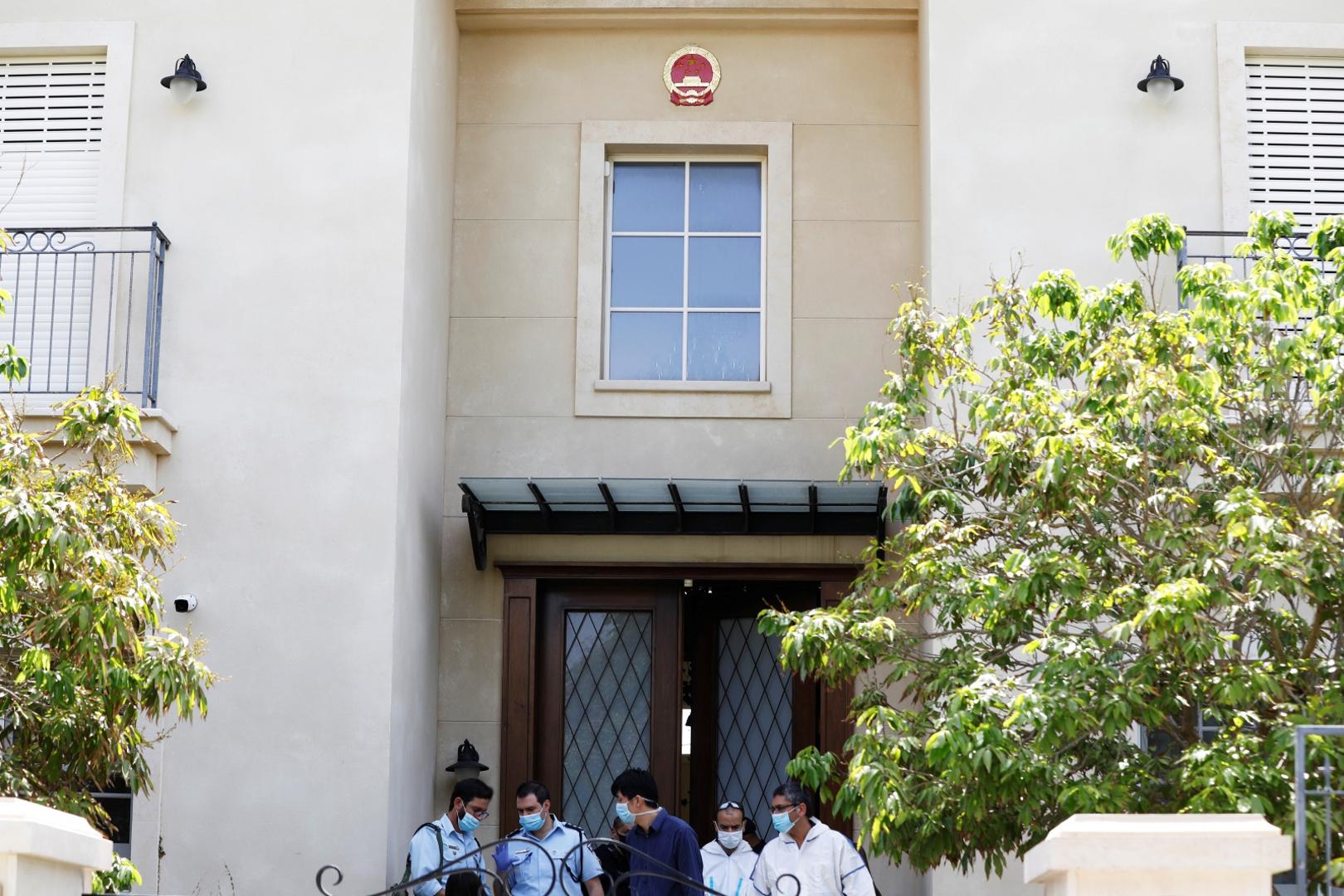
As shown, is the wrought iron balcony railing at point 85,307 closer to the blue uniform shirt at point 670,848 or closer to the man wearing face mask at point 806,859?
the blue uniform shirt at point 670,848

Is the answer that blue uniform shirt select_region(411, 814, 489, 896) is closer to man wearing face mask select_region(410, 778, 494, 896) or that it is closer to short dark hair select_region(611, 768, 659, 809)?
man wearing face mask select_region(410, 778, 494, 896)

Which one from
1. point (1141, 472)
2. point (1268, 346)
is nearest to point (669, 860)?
point (1141, 472)

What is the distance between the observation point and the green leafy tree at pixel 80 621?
7.68 meters

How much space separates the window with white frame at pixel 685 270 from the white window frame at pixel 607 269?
0.06m

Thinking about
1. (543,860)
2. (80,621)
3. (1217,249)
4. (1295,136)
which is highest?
(1295,136)

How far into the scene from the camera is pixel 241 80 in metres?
12.0

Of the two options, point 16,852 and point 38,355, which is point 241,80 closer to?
point 38,355

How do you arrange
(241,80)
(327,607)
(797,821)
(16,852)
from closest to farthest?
1. (16,852)
2. (797,821)
3. (327,607)
4. (241,80)

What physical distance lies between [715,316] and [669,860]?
4.56 meters

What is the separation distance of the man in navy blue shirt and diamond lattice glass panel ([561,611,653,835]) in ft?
7.80

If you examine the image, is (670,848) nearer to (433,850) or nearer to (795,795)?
(795,795)

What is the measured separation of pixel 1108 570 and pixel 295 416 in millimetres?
5324

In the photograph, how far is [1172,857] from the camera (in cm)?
591

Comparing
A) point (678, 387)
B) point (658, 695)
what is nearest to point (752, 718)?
point (658, 695)
